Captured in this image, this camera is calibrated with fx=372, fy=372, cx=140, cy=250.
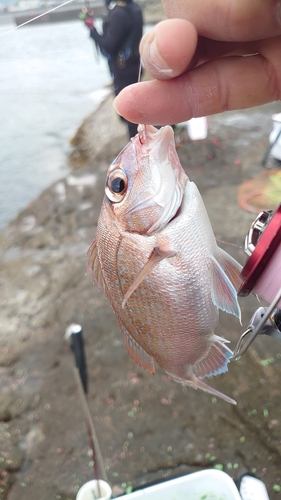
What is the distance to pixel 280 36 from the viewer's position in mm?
1045

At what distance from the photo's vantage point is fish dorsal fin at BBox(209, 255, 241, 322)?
3.32ft

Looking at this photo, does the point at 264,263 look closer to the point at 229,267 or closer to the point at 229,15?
the point at 229,267

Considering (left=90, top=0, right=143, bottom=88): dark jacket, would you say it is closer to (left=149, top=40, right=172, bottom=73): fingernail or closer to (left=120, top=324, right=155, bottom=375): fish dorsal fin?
(left=149, top=40, right=172, bottom=73): fingernail

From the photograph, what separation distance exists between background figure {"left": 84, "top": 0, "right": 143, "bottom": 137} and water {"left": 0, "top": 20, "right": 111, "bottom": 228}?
116 inches

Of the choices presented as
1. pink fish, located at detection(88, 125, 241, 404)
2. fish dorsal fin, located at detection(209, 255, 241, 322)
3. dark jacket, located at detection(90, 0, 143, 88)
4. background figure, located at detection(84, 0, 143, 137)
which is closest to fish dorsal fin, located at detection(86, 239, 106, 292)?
pink fish, located at detection(88, 125, 241, 404)

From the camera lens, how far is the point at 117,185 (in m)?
1.09

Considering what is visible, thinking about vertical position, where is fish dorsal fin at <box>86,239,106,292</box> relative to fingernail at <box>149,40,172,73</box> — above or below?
below

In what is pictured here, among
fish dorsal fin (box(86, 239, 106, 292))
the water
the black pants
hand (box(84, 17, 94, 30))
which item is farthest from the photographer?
the water

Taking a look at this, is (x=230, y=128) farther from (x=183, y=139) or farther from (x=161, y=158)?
(x=161, y=158)

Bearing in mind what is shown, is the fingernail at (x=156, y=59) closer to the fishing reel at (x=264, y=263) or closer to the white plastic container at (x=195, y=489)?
the fishing reel at (x=264, y=263)

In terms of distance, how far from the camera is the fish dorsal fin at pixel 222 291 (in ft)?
3.32

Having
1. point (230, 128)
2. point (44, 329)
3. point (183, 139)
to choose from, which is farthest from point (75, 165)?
point (44, 329)

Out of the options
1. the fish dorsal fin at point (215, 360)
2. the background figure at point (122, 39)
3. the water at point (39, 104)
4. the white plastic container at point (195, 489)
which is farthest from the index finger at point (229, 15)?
the water at point (39, 104)

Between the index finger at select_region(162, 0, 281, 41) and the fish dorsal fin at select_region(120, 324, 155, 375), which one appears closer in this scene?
the index finger at select_region(162, 0, 281, 41)
